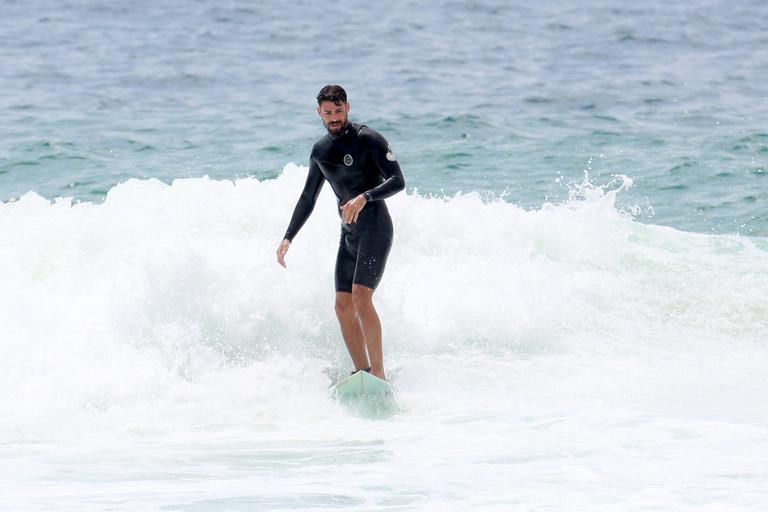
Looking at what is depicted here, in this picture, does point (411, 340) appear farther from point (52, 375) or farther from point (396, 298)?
point (52, 375)

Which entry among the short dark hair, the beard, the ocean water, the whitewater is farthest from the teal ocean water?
the short dark hair

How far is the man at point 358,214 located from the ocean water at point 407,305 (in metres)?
0.52

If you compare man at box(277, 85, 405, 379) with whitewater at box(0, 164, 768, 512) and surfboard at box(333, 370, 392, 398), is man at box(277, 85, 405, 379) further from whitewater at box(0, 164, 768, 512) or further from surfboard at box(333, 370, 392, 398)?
whitewater at box(0, 164, 768, 512)

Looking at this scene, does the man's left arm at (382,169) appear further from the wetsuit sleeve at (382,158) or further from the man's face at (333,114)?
the man's face at (333,114)

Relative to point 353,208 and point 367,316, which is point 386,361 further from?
point 353,208

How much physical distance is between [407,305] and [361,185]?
2.18 m

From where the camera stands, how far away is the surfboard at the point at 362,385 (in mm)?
7160

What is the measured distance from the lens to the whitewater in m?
5.91

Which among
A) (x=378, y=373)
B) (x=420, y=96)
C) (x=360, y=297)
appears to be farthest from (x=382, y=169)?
(x=420, y=96)

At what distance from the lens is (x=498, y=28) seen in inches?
1073

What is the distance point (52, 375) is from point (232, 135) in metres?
9.74

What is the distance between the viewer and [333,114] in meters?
6.96

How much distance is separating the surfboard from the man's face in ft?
5.03

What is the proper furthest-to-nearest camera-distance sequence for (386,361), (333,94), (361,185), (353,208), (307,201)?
(386,361) → (307,201) → (361,185) → (333,94) → (353,208)
